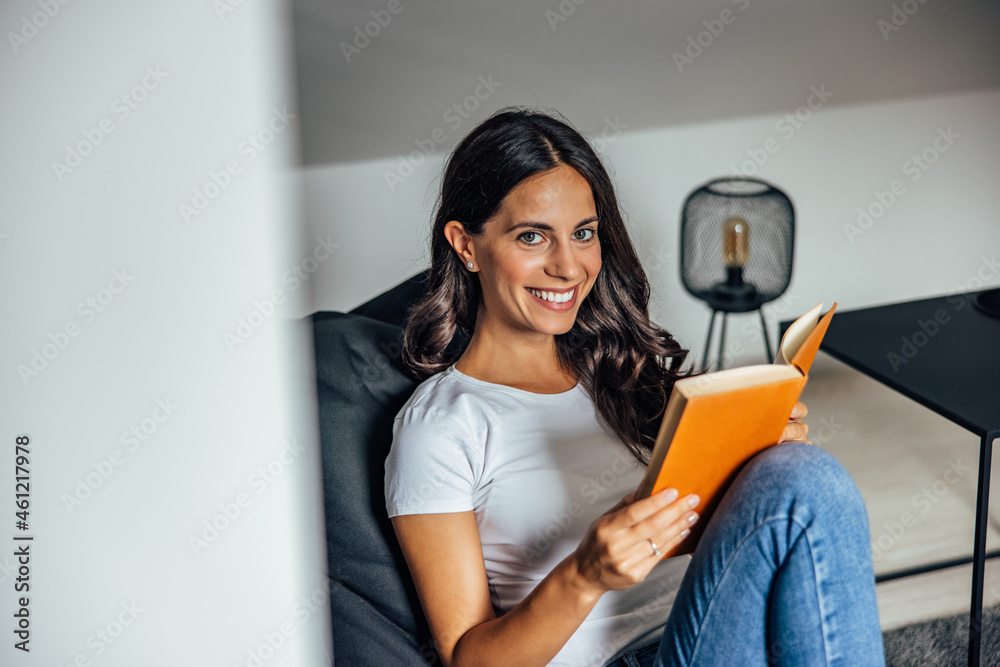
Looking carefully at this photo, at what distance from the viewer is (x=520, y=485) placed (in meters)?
1.02

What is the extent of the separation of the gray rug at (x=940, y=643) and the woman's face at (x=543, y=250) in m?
0.92

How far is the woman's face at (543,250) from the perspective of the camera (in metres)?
1.06

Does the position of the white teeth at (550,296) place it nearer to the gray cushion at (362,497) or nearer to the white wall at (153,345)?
the gray cushion at (362,497)

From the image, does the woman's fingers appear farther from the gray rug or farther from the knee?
the gray rug

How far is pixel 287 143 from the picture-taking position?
309 millimetres

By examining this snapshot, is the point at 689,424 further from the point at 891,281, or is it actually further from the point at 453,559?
the point at 891,281

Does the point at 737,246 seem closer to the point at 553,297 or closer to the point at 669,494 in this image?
the point at 553,297

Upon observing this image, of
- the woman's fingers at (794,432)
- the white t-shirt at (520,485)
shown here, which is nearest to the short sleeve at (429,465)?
the white t-shirt at (520,485)

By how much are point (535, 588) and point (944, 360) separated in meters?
Result: 1.13

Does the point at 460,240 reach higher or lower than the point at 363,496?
higher

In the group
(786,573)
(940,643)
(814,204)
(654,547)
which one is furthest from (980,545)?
(814,204)

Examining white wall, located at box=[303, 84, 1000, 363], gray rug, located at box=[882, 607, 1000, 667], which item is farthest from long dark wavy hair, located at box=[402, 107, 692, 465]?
white wall, located at box=[303, 84, 1000, 363]

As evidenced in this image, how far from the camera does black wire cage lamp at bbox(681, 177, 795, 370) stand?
86.7 inches

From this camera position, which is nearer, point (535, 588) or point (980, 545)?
point (535, 588)
